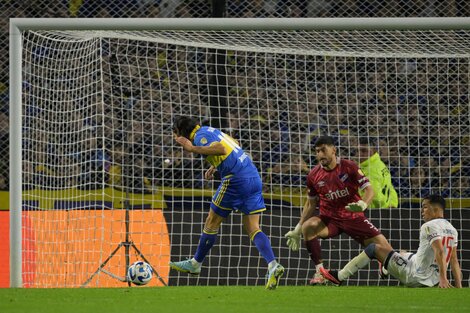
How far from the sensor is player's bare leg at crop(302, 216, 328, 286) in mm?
11375

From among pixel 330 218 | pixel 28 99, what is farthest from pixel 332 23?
pixel 28 99

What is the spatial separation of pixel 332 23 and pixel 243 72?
11.5ft

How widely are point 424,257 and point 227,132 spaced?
339 cm

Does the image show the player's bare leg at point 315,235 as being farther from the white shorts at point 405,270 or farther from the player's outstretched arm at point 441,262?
the player's outstretched arm at point 441,262

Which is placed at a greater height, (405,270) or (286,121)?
(286,121)

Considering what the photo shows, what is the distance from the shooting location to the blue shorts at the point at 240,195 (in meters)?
10.3

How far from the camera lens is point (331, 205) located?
11406 millimetres

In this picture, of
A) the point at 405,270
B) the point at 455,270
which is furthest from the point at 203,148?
the point at 455,270

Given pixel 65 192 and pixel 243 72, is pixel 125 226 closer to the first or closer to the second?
pixel 65 192

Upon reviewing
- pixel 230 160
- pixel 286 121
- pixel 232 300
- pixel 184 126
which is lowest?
pixel 232 300

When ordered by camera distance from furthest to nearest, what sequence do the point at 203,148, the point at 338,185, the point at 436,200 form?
the point at 338,185 < the point at 436,200 < the point at 203,148

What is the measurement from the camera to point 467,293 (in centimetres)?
902

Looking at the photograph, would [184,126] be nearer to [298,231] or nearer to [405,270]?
[298,231]

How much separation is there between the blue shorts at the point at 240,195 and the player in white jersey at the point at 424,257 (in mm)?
1168
